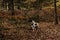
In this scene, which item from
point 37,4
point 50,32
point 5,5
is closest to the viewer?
point 50,32

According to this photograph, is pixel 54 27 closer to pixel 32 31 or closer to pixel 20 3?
pixel 32 31

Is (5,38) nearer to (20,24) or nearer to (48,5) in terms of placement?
(20,24)

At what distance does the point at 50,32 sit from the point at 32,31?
1.91m

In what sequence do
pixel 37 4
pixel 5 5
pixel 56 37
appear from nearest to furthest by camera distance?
pixel 56 37, pixel 5 5, pixel 37 4

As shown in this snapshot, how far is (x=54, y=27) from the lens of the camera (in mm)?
19875

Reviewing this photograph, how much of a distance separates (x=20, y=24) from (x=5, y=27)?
7.77 ft

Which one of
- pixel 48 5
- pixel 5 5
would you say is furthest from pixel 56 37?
pixel 48 5

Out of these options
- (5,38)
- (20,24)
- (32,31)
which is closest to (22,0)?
(20,24)

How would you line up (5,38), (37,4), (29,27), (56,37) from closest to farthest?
(5,38) < (56,37) < (29,27) < (37,4)

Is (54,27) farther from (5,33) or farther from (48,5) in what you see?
(48,5)

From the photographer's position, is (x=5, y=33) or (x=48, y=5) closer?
(x=5, y=33)

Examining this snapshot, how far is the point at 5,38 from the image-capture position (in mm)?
15258

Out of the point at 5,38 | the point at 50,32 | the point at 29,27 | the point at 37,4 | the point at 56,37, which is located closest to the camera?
the point at 5,38

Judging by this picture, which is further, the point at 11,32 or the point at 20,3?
the point at 20,3
